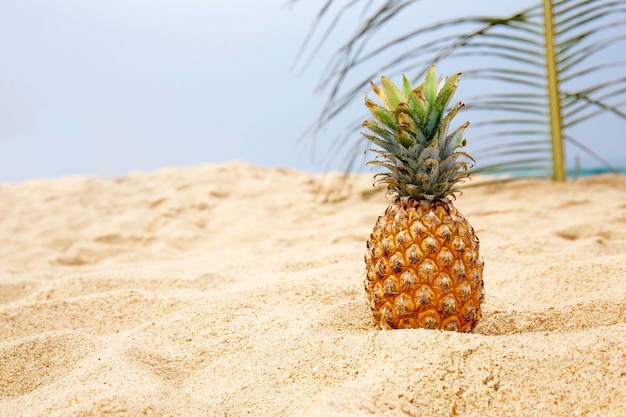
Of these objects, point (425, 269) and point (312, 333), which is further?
point (312, 333)

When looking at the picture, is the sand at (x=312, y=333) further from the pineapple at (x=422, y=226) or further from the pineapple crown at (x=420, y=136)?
the pineapple crown at (x=420, y=136)

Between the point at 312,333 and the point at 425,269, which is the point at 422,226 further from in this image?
the point at 312,333

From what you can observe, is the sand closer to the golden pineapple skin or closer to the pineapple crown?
the golden pineapple skin

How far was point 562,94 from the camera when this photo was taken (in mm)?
3322

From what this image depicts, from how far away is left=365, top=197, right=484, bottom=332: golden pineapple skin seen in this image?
4.10 feet

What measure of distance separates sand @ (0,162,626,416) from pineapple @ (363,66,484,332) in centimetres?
8

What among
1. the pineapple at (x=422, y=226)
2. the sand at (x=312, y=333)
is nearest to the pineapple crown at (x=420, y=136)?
the pineapple at (x=422, y=226)

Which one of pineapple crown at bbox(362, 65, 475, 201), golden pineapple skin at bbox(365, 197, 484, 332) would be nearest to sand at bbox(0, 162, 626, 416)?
golden pineapple skin at bbox(365, 197, 484, 332)

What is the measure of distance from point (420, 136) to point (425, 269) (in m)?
0.29

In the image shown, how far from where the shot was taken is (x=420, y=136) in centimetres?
128

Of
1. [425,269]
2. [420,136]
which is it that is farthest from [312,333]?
[420,136]

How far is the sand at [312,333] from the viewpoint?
3.56 ft

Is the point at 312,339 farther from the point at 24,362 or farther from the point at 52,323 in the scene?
the point at 52,323

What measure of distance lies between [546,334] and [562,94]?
2.39 metres
